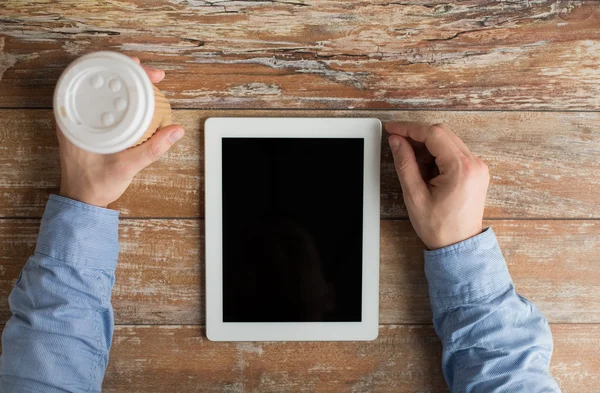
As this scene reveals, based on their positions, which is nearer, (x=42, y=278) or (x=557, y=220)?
(x=42, y=278)

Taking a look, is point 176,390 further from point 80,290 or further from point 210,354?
point 80,290

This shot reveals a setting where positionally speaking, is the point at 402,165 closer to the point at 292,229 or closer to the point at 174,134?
the point at 292,229

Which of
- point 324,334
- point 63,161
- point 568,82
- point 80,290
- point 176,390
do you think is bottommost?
point 176,390

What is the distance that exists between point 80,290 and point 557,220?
0.76 meters

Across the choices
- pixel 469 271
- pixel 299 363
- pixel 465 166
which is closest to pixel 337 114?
pixel 465 166

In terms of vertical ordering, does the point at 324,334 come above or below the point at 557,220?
below

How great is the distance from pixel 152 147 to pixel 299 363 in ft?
1.40

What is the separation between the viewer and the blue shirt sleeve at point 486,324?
2.38ft

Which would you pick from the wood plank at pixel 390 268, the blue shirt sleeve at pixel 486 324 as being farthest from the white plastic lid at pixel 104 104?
the blue shirt sleeve at pixel 486 324

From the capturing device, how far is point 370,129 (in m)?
0.78

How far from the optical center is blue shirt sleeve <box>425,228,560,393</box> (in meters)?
0.72

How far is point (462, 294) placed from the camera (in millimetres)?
744

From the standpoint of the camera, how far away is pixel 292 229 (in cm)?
79

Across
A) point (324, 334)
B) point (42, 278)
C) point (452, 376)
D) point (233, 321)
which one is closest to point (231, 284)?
point (233, 321)
